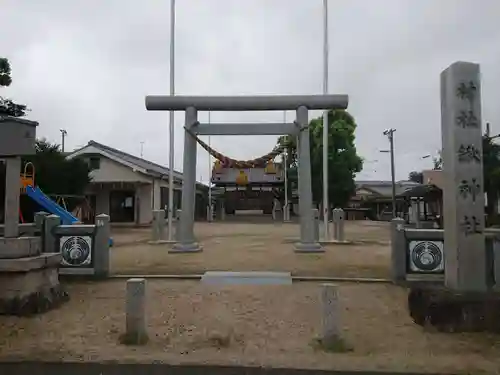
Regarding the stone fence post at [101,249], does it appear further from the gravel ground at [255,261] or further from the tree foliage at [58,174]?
the tree foliage at [58,174]

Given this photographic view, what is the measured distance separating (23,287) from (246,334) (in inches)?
138

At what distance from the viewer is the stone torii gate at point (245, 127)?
1490 centimetres

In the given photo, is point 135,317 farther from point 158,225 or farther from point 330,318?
point 158,225

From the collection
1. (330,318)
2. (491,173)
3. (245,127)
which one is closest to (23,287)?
(330,318)

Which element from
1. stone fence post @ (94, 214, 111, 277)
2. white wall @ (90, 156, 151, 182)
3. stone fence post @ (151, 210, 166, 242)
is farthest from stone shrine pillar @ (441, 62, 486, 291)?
white wall @ (90, 156, 151, 182)

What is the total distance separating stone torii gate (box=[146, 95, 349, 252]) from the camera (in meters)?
14.9

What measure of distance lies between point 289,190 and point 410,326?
39904 millimetres

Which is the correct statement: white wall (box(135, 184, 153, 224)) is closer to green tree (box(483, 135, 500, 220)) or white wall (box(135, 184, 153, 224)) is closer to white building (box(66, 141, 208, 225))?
white building (box(66, 141, 208, 225))

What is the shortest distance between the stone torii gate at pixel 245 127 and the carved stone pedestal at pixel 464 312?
340 inches

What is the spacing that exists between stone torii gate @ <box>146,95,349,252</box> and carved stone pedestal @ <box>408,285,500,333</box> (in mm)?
8627

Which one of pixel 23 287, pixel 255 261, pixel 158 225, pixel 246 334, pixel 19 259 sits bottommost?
pixel 246 334

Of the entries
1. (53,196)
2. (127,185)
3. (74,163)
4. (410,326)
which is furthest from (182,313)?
(127,185)

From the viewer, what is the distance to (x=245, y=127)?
15.6 meters

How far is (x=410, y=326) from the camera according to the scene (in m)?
6.88
